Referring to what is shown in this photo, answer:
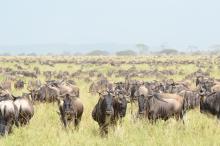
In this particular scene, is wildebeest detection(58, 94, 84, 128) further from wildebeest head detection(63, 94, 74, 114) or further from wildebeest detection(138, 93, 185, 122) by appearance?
wildebeest detection(138, 93, 185, 122)

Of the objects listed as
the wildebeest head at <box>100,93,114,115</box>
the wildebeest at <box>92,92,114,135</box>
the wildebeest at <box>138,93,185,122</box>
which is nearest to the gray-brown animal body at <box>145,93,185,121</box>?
the wildebeest at <box>138,93,185,122</box>

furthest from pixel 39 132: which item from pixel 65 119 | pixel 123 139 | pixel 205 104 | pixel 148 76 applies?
pixel 148 76

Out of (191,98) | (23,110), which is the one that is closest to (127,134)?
(23,110)

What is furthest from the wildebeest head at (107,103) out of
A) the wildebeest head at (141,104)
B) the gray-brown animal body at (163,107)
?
the gray-brown animal body at (163,107)

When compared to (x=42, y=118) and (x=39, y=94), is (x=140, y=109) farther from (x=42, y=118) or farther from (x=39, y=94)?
(x=39, y=94)

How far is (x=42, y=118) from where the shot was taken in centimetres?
1358

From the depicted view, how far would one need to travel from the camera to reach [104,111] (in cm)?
1088

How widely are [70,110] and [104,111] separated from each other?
893mm

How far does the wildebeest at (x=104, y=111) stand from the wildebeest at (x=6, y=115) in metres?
1.94

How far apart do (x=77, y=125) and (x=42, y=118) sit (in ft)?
6.63

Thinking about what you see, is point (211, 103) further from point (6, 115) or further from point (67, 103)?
point (6, 115)

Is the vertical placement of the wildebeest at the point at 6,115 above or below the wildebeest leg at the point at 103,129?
above

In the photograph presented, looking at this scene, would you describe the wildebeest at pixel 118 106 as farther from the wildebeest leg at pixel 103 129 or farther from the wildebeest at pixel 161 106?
the wildebeest at pixel 161 106

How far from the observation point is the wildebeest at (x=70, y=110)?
11.2 metres
